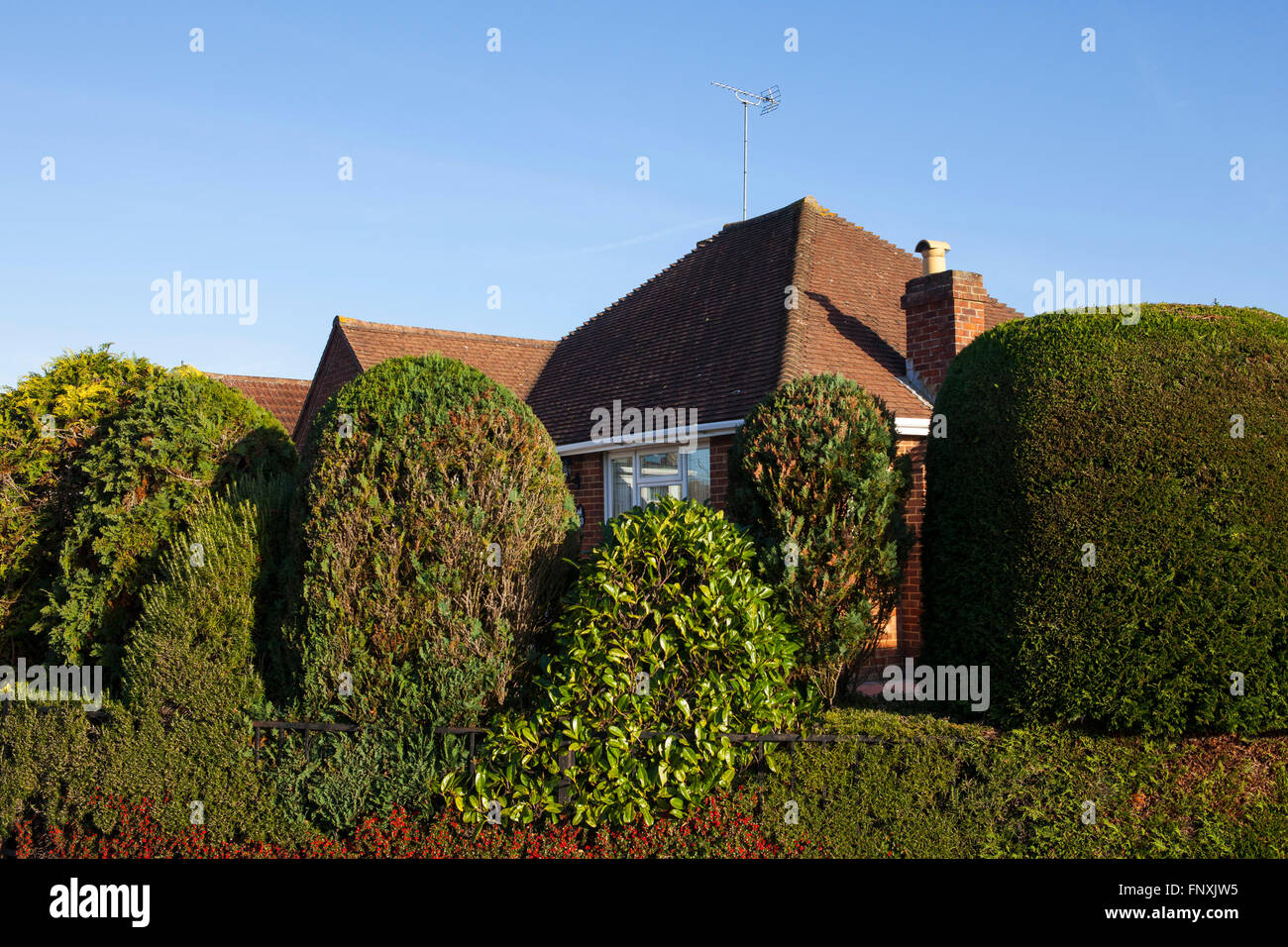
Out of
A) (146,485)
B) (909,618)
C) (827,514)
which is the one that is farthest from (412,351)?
(827,514)

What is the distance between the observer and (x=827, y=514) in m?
6.84

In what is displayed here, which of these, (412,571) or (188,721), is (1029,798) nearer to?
(412,571)

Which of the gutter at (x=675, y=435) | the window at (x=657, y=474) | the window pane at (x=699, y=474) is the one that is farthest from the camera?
the window at (x=657, y=474)

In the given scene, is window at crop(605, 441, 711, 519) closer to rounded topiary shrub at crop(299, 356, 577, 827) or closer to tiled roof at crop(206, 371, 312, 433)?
rounded topiary shrub at crop(299, 356, 577, 827)

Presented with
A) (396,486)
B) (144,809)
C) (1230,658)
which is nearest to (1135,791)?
(1230,658)

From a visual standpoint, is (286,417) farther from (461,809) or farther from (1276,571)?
(1276,571)

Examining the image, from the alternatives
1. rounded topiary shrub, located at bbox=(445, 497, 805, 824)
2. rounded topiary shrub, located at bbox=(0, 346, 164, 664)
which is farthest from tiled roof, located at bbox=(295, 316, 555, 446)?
rounded topiary shrub, located at bbox=(445, 497, 805, 824)

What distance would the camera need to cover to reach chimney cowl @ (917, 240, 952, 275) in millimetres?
13398

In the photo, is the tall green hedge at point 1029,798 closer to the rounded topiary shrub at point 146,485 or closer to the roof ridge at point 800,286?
the rounded topiary shrub at point 146,485

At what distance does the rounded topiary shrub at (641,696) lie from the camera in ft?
19.0

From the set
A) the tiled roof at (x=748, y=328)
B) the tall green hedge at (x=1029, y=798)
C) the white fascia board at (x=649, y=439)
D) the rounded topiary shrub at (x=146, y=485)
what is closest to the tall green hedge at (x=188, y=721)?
the rounded topiary shrub at (x=146, y=485)

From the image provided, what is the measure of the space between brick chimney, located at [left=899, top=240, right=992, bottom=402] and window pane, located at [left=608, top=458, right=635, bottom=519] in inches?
168

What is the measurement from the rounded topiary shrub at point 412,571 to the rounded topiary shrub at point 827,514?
61.9 inches

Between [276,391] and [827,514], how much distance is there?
25.1 m
